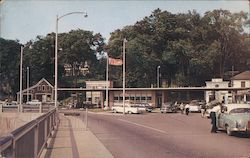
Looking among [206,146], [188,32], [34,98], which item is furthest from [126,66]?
[206,146]

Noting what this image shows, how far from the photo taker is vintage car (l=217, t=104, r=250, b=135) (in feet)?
68.2

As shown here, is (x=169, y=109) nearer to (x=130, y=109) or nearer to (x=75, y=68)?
(x=130, y=109)

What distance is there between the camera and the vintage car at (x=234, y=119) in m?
20.8

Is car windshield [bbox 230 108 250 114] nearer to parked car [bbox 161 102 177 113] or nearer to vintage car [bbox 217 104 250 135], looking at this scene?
vintage car [bbox 217 104 250 135]

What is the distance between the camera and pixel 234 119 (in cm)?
2142

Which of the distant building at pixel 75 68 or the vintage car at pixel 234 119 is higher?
the distant building at pixel 75 68

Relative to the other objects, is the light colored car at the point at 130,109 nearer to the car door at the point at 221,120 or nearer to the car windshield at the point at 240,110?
the car door at the point at 221,120

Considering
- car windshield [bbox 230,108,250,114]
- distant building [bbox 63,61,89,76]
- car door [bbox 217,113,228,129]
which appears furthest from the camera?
car door [bbox 217,113,228,129]

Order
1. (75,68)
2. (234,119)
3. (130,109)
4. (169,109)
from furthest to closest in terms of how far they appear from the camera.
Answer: (169,109)
(130,109)
(234,119)
(75,68)

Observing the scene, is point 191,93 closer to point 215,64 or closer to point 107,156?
point 215,64

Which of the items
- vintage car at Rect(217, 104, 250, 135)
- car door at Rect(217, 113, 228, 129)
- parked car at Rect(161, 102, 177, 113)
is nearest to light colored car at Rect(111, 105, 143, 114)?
parked car at Rect(161, 102, 177, 113)

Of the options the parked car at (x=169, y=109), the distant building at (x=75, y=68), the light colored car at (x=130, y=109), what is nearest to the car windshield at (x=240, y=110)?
Answer: the distant building at (x=75, y=68)

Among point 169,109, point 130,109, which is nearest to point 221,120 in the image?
point 130,109

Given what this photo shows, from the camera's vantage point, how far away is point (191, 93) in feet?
227
